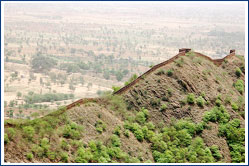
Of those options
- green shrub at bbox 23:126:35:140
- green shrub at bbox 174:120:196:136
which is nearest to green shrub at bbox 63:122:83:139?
green shrub at bbox 23:126:35:140

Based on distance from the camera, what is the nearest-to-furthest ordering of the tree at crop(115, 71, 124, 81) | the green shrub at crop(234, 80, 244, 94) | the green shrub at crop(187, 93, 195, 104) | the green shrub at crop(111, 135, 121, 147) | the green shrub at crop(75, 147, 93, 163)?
the green shrub at crop(75, 147, 93, 163)
the green shrub at crop(111, 135, 121, 147)
the green shrub at crop(187, 93, 195, 104)
the green shrub at crop(234, 80, 244, 94)
the tree at crop(115, 71, 124, 81)

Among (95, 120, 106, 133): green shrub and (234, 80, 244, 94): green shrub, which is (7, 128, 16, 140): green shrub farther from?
(234, 80, 244, 94): green shrub

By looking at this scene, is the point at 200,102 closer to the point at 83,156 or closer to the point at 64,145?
the point at 83,156

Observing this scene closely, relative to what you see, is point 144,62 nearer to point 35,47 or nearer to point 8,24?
point 35,47

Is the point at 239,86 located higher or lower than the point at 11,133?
higher

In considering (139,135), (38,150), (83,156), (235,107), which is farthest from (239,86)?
(38,150)

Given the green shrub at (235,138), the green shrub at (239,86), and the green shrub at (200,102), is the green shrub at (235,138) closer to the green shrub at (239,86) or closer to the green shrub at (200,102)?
the green shrub at (200,102)

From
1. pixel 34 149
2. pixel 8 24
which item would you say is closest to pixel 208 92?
pixel 34 149

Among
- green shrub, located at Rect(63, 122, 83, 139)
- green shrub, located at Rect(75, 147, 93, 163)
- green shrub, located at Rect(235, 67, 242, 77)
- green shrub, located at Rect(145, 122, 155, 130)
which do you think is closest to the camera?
green shrub, located at Rect(75, 147, 93, 163)

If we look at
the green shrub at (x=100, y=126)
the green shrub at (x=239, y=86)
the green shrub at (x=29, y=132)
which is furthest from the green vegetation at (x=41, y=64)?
the green shrub at (x=29, y=132)
